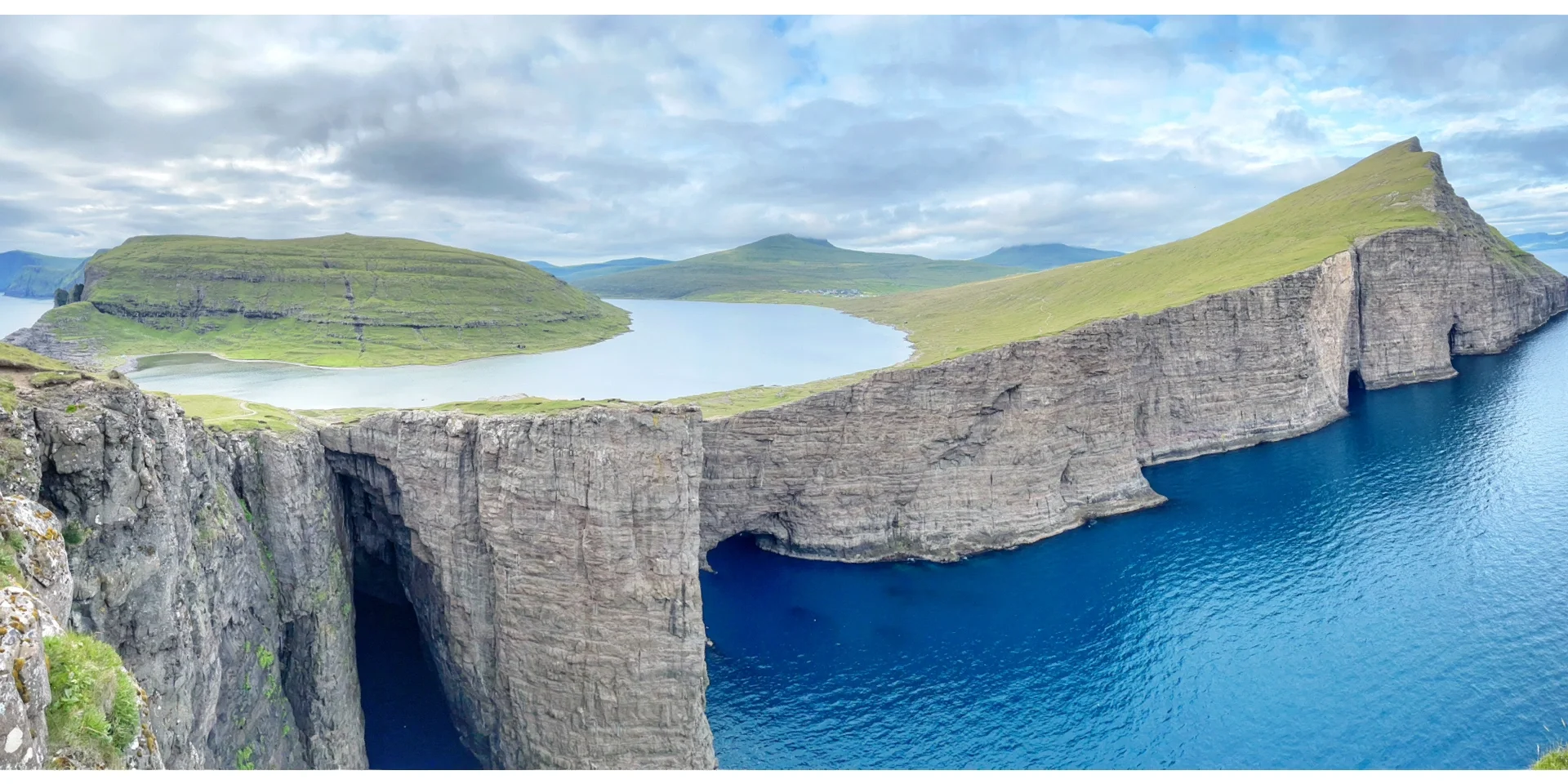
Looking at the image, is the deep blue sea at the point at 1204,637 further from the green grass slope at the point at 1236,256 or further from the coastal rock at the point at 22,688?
the coastal rock at the point at 22,688

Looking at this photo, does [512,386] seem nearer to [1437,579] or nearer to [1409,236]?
[1437,579]

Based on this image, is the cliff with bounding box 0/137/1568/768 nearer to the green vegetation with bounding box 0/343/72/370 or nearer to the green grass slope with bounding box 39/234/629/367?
the green vegetation with bounding box 0/343/72/370

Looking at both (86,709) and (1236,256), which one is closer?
(86,709)

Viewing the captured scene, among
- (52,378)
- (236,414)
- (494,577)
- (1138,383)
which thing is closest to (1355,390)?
(1138,383)

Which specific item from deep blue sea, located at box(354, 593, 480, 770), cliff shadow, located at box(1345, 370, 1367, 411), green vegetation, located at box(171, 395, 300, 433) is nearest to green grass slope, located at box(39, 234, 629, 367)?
green vegetation, located at box(171, 395, 300, 433)

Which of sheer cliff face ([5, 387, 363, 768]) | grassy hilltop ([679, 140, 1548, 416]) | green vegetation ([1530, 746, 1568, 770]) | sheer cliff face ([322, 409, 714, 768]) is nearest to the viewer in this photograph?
green vegetation ([1530, 746, 1568, 770])

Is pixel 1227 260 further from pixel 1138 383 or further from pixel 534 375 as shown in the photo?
pixel 534 375
